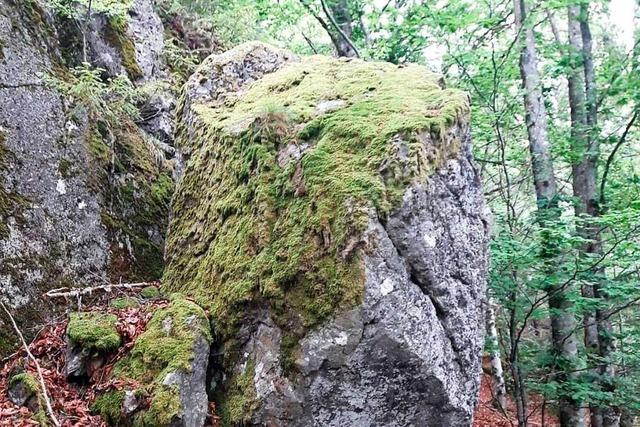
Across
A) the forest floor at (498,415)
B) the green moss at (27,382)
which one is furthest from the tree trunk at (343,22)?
the green moss at (27,382)

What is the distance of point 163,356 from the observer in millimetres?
3350

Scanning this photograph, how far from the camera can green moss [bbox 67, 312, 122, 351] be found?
3535 millimetres

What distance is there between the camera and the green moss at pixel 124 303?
4.21 m

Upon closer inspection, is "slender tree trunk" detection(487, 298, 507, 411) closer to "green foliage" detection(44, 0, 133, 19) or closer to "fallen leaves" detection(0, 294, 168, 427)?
"fallen leaves" detection(0, 294, 168, 427)

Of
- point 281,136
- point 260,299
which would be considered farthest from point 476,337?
point 281,136

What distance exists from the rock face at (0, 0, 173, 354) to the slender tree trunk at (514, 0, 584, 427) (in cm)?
533

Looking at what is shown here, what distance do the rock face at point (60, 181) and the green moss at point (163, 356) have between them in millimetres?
1175

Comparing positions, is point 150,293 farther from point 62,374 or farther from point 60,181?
point 60,181

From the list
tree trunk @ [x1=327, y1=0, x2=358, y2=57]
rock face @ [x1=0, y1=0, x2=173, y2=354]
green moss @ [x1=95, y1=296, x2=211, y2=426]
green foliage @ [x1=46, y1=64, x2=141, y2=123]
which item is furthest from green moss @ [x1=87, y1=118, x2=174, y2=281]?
tree trunk @ [x1=327, y1=0, x2=358, y2=57]

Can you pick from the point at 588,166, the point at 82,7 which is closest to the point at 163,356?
the point at 82,7

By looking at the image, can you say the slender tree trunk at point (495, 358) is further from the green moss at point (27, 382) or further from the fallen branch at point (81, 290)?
the green moss at point (27, 382)

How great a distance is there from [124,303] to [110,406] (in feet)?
4.02

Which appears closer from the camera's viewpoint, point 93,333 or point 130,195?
point 93,333

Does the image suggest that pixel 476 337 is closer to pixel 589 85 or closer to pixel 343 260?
pixel 343 260
